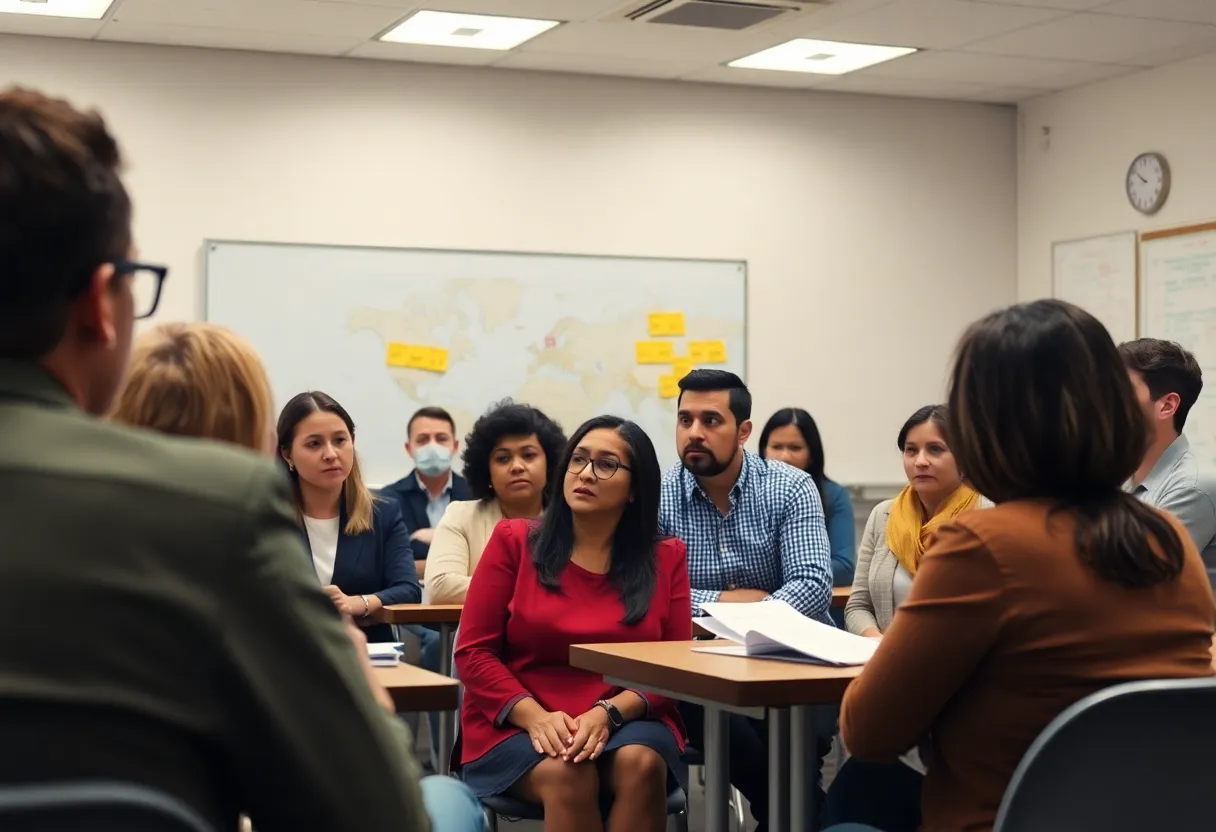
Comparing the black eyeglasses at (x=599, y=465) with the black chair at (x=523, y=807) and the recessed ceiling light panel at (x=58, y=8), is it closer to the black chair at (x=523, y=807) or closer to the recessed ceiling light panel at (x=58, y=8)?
the black chair at (x=523, y=807)

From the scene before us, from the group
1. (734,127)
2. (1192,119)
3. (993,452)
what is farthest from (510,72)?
(993,452)

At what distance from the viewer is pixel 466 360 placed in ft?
21.5

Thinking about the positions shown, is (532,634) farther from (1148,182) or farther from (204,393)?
(1148,182)

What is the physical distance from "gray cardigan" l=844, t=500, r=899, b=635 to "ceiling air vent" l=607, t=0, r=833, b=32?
2320 mm

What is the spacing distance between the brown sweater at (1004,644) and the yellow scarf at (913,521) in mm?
2034

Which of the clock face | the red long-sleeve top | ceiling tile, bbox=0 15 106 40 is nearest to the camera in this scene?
the red long-sleeve top

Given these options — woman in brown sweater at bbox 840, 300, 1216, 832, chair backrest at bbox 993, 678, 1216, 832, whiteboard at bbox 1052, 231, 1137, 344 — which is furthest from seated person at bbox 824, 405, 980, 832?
whiteboard at bbox 1052, 231, 1137, 344

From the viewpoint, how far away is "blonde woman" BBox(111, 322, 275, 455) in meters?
1.71

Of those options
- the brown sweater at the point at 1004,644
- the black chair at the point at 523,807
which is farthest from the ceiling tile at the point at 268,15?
the brown sweater at the point at 1004,644

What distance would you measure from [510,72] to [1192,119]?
9.92ft

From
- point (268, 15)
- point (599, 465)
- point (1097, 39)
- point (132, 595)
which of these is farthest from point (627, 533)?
point (1097, 39)

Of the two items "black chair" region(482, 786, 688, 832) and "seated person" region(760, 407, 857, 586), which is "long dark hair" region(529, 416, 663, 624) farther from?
"seated person" region(760, 407, 857, 586)

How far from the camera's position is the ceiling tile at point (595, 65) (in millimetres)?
6422

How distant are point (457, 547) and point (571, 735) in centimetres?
136
